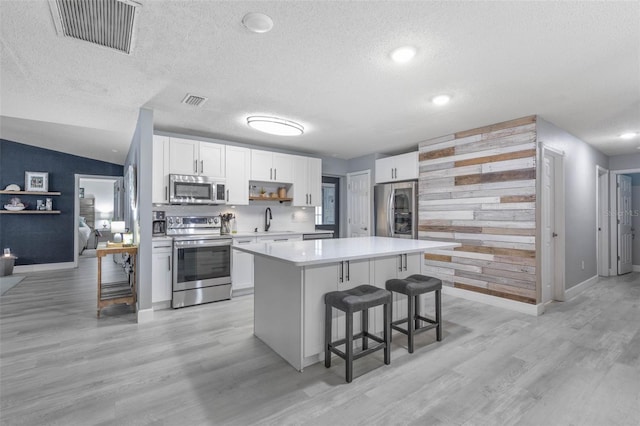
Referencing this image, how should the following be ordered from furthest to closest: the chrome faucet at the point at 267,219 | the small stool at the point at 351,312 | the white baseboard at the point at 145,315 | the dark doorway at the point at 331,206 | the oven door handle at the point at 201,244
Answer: the dark doorway at the point at 331,206
the chrome faucet at the point at 267,219
the oven door handle at the point at 201,244
the white baseboard at the point at 145,315
the small stool at the point at 351,312

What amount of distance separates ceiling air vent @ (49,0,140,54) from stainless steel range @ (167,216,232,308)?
2.44m

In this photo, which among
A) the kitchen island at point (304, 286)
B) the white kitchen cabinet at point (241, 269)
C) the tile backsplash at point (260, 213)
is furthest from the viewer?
the tile backsplash at point (260, 213)

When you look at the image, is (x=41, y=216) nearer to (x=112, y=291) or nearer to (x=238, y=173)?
(x=112, y=291)

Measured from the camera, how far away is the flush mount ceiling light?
365 centimetres

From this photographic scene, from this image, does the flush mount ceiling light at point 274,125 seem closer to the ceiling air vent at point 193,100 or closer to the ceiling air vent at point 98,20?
the ceiling air vent at point 193,100

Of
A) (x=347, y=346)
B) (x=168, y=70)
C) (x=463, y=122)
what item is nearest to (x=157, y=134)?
(x=168, y=70)

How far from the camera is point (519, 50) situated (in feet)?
7.32

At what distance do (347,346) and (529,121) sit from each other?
3.47 m

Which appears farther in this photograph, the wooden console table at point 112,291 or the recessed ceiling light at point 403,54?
the wooden console table at point 112,291

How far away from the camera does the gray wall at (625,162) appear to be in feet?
18.9

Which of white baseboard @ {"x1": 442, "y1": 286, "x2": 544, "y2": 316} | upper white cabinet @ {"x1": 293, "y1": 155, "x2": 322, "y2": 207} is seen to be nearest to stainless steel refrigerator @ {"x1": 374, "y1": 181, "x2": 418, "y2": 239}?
white baseboard @ {"x1": 442, "y1": 286, "x2": 544, "y2": 316}

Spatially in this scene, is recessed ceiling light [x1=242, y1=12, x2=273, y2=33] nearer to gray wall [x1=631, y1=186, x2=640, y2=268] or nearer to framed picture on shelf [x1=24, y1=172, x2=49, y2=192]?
framed picture on shelf [x1=24, y1=172, x2=49, y2=192]

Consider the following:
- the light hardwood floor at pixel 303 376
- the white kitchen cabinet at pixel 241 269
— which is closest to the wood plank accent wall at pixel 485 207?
the light hardwood floor at pixel 303 376

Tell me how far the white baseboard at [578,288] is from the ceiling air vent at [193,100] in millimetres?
5337
